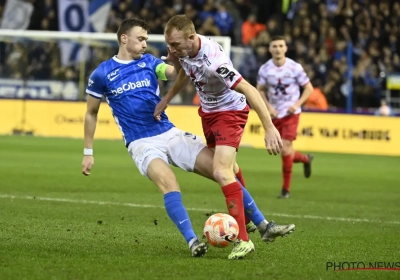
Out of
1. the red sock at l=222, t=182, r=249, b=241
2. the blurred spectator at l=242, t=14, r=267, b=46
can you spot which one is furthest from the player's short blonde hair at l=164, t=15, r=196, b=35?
the blurred spectator at l=242, t=14, r=267, b=46

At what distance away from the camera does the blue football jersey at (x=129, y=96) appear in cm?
828

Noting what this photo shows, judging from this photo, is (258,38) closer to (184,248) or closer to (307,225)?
(307,225)

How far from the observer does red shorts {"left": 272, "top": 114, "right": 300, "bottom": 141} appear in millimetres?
14453

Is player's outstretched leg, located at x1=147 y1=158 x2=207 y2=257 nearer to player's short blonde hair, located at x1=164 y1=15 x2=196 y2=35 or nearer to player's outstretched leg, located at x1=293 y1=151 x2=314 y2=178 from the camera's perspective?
player's short blonde hair, located at x1=164 y1=15 x2=196 y2=35

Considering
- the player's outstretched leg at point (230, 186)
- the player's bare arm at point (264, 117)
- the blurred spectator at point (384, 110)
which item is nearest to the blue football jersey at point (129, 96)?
the player's outstretched leg at point (230, 186)

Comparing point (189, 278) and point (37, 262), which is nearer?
point (189, 278)

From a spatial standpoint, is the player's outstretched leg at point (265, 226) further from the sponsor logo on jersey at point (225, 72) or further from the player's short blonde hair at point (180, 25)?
the player's short blonde hair at point (180, 25)

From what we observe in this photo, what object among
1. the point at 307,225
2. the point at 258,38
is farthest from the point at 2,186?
the point at 258,38

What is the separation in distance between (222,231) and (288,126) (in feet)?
22.8

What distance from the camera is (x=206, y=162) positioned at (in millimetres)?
8164

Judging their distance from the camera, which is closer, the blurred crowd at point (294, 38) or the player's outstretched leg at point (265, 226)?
the player's outstretched leg at point (265, 226)

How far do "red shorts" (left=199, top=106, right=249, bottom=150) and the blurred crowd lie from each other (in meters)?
16.9

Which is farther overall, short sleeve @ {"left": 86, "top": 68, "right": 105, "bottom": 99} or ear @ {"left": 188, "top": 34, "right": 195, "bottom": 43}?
short sleeve @ {"left": 86, "top": 68, "right": 105, "bottom": 99}

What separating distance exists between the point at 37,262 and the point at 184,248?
60.8 inches
